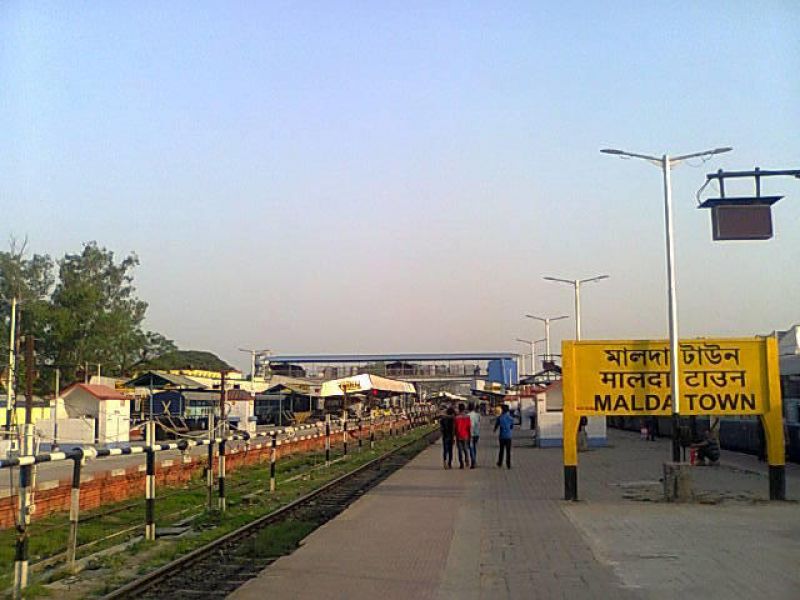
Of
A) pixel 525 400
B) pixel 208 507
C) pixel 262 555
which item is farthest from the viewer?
pixel 525 400

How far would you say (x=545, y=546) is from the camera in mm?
12289

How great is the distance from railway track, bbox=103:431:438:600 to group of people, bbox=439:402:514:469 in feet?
24.9

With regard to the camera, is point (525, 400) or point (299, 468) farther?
point (525, 400)

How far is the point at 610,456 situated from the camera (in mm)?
31766

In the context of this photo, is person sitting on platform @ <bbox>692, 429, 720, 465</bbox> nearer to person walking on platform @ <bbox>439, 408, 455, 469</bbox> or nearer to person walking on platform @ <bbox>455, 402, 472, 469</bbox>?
person walking on platform @ <bbox>455, 402, 472, 469</bbox>

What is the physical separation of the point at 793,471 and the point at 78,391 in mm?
22274

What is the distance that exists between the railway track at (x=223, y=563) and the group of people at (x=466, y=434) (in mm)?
7585

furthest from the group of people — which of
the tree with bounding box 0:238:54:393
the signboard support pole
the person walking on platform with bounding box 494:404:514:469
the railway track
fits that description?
the tree with bounding box 0:238:54:393

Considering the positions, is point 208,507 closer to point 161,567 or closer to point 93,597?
point 161,567

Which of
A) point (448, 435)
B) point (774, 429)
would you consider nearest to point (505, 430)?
point (448, 435)

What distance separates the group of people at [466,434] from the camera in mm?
25891

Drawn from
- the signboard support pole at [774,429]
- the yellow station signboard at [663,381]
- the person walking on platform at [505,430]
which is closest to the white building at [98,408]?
the person walking on platform at [505,430]

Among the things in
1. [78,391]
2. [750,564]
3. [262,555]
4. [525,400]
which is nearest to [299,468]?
[78,391]

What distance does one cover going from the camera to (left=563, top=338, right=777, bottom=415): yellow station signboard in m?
18.2
